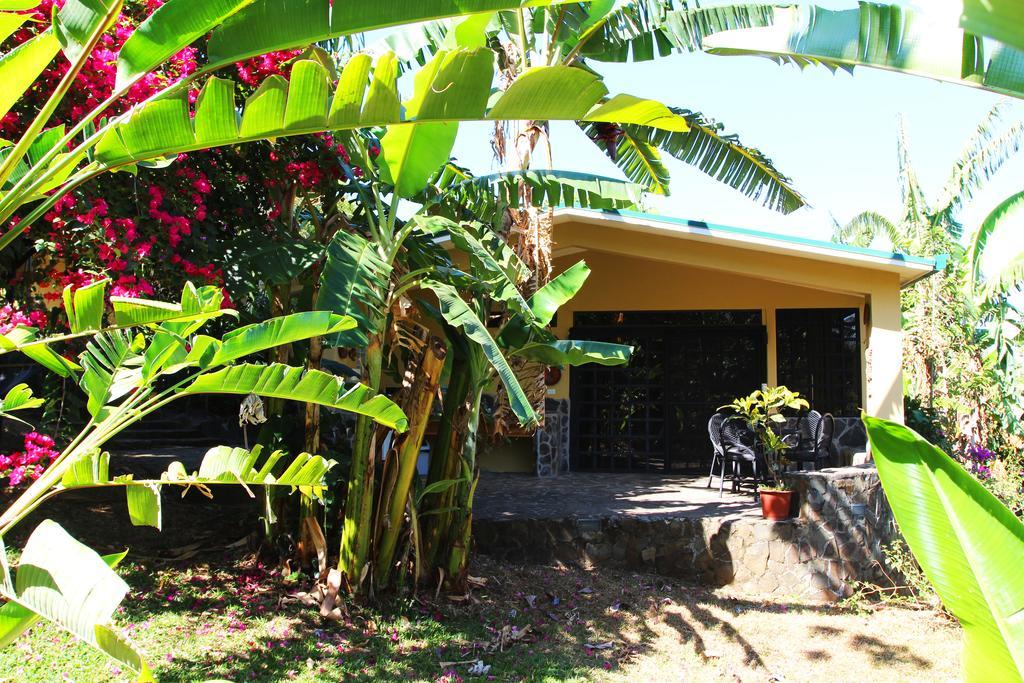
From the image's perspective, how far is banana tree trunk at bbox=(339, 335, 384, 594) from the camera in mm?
6141

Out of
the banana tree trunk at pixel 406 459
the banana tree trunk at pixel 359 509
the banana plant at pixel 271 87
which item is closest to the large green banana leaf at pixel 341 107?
the banana plant at pixel 271 87

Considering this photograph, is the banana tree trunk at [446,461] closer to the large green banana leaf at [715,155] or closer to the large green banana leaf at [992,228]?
the large green banana leaf at [715,155]

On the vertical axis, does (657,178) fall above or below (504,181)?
above

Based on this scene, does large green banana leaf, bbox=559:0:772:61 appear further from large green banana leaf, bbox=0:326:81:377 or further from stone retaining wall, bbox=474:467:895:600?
large green banana leaf, bbox=0:326:81:377

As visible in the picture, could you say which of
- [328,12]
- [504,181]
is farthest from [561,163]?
[328,12]

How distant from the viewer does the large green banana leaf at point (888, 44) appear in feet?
7.72

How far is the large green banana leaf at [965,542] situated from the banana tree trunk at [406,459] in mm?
4877

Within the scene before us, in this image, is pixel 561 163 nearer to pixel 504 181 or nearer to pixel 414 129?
pixel 504 181

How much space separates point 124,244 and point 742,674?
17.0 feet

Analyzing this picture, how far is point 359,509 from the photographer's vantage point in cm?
615

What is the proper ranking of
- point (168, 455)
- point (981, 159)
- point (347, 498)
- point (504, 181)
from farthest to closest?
point (981, 159)
point (168, 455)
point (504, 181)
point (347, 498)

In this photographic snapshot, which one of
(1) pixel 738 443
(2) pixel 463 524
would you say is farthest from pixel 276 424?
(1) pixel 738 443

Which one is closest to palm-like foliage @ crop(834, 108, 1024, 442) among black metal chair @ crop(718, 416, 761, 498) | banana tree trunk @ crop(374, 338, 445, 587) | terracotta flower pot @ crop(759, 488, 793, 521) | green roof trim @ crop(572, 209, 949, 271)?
green roof trim @ crop(572, 209, 949, 271)

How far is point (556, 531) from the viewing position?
797cm
